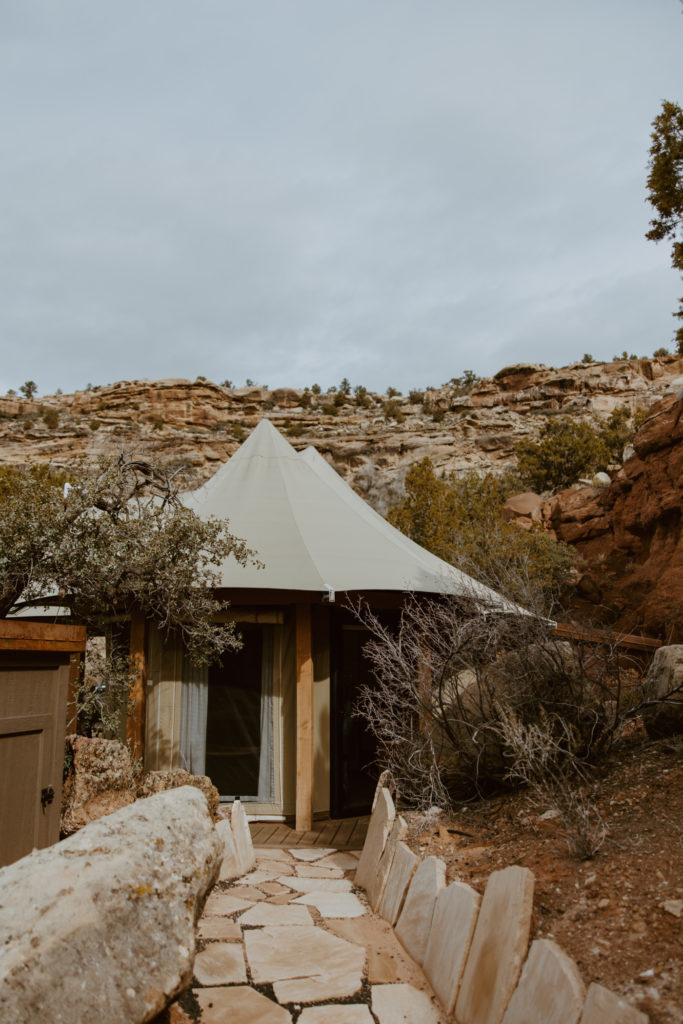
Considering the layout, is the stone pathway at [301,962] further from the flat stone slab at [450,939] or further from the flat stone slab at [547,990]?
the flat stone slab at [547,990]

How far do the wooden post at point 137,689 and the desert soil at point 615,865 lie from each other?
3.71 metres

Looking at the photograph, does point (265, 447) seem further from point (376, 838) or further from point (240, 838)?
point (376, 838)

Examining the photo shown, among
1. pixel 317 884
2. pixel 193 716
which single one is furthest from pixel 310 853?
pixel 193 716

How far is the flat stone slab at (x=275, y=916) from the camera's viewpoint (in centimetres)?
392

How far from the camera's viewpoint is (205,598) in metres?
5.78

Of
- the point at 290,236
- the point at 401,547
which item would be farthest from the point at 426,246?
the point at 401,547

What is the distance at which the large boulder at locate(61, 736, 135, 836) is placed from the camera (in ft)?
14.1

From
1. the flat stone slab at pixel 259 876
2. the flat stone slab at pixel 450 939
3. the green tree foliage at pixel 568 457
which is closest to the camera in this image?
the flat stone slab at pixel 450 939

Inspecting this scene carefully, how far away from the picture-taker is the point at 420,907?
329cm

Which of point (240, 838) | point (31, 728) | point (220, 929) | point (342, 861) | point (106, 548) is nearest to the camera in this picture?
point (31, 728)

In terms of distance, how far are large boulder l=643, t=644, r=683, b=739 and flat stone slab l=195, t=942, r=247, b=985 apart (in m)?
2.64

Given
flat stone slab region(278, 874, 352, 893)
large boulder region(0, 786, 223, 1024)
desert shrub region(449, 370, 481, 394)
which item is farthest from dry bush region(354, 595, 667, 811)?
desert shrub region(449, 370, 481, 394)

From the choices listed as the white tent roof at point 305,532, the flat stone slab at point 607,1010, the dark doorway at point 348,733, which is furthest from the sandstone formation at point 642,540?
the flat stone slab at point 607,1010

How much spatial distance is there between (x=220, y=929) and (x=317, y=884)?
1151 millimetres
